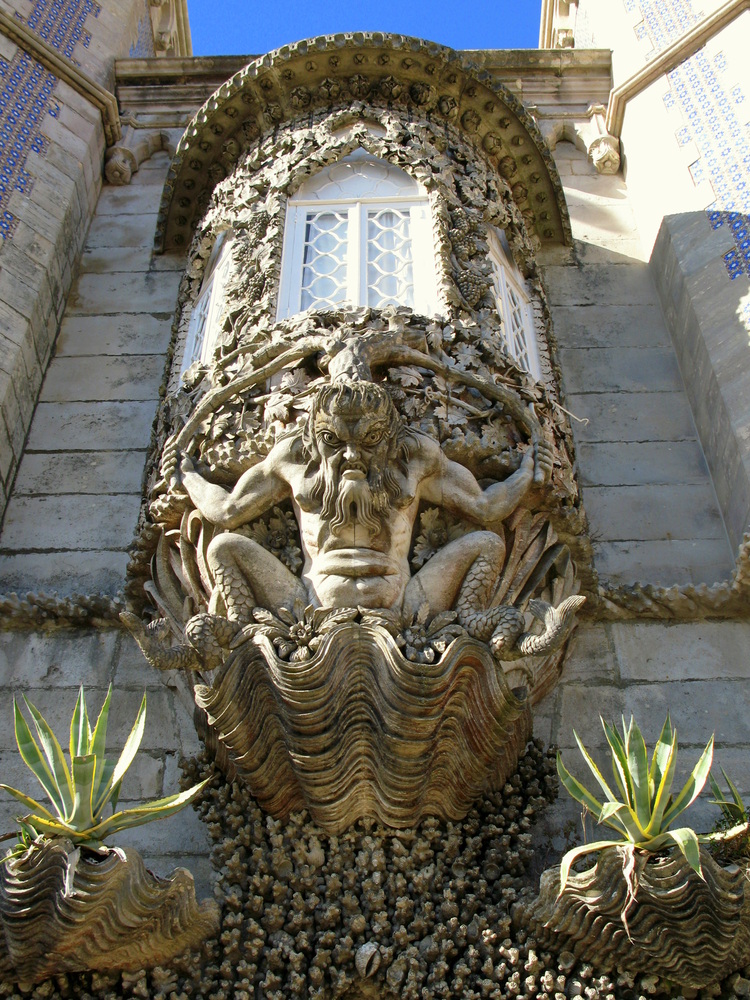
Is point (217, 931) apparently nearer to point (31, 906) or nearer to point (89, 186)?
point (31, 906)

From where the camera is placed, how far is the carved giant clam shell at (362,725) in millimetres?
5164

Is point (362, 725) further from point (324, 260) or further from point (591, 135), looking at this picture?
point (591, 135)

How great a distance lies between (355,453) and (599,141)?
7526 mm

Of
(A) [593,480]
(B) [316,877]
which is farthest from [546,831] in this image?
(A) [593,480]

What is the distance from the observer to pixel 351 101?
9758 mm

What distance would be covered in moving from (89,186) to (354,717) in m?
7.93

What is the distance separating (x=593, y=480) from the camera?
8242 mm

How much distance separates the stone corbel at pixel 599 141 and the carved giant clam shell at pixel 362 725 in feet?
25.9

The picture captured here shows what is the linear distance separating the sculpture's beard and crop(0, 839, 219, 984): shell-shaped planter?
2006 millimetres

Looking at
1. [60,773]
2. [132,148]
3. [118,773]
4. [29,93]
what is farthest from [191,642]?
[132,148]

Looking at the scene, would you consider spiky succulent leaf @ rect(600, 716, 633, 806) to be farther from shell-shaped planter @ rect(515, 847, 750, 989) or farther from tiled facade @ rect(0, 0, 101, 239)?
tiled facade @ rect(0, 0, 101, 239)

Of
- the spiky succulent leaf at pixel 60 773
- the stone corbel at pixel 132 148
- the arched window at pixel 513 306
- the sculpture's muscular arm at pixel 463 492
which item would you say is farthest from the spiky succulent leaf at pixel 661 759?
the stone corbel at pixel 132 148

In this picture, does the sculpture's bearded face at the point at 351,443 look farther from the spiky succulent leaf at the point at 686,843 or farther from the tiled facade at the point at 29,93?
the tiled facade at the point at 29,93

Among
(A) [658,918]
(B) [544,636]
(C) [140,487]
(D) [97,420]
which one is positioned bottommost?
(A) [658,918]
